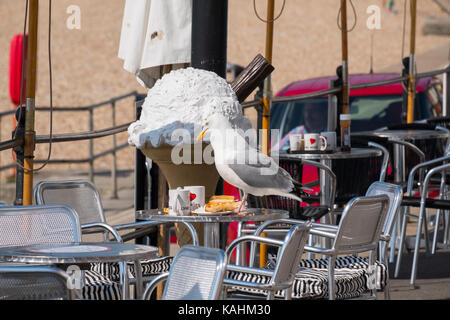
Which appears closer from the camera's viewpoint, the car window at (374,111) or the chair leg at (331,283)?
the chair leg at (331,283)

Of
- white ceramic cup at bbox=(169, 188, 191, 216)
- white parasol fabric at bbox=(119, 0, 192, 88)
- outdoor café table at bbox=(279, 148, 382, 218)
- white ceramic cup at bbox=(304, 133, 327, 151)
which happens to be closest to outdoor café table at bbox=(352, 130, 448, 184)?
outdoor café table at bbox=(279, 148, 382, 218)

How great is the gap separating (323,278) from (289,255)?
1.98 ft

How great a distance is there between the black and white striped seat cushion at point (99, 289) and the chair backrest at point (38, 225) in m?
0.19

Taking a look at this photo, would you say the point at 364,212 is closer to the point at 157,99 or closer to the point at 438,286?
the point at 157,99

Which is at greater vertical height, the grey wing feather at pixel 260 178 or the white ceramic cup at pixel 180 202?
the grey wing feather at pixel 260 178

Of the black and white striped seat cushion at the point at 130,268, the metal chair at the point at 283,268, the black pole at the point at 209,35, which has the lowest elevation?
the black and white striped seat cushion at the point at 130,268

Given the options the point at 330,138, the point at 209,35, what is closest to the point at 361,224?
the point at 209,35

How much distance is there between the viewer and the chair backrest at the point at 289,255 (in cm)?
293

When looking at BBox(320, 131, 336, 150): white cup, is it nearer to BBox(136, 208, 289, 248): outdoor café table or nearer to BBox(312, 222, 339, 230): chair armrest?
BBox(312, 222, 339, 230): chair armrest

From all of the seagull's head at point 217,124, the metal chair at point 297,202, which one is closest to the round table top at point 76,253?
the seagull's head at point 217,124

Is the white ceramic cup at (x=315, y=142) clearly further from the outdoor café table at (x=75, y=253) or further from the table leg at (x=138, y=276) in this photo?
the outdoor café table at (x=75, y=253)

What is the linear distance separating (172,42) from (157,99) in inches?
43.4

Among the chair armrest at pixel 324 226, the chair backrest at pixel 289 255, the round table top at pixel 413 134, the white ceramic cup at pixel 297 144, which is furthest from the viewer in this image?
the round table top at pixel 413 134

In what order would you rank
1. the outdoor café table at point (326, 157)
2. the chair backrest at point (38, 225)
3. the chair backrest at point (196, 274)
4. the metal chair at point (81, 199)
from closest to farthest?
1. the chair backrest at point (196, 274)
2. the chair backrest at point (38, 225)
3. the metal chair at point (81, 199)
4. the outdoor café table at point (326, 157)
